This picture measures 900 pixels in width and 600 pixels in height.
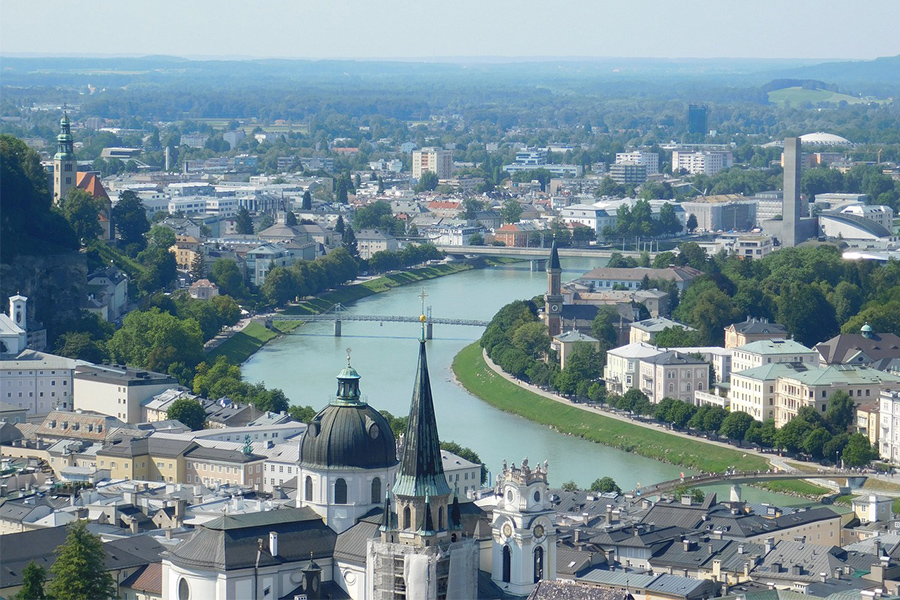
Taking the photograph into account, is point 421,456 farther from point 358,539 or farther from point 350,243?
point 350,243

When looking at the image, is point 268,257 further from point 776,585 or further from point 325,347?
point 776,585

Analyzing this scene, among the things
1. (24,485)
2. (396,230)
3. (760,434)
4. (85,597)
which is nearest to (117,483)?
(24,485)

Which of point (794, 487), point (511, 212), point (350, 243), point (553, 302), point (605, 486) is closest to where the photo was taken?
point (605, 486)

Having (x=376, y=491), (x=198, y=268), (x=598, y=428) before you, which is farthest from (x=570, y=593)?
(x=198, y=268)

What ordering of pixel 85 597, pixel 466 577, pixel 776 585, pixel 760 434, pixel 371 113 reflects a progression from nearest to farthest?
pixel 466 577, pixel 85 597, pixel 776 585, pixel 760 434, pixel 371 113

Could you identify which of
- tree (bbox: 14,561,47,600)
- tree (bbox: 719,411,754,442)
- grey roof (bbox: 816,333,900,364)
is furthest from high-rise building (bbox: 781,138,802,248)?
tree (bbox: 14,561,47,600)

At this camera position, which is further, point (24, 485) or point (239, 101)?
point (239, 101)

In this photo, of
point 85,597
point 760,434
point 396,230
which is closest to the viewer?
point 85,597
